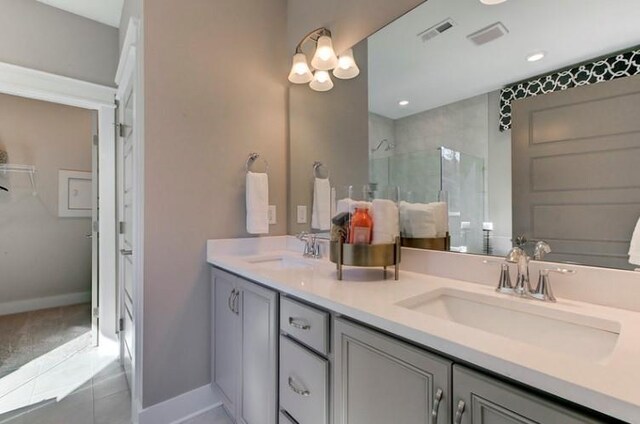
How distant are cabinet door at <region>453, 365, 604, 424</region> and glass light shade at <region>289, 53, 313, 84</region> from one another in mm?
1725

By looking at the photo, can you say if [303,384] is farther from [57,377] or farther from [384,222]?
[57,377]

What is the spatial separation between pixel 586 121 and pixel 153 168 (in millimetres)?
1786

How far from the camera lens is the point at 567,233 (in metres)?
0.96

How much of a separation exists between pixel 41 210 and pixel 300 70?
359cm

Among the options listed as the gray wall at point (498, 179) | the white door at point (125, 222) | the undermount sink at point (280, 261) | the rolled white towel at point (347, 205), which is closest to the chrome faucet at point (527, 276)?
the gray wall at point (498, 179)

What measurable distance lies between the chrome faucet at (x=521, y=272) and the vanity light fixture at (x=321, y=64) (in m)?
1.23

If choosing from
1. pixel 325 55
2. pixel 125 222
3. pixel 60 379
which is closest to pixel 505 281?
pixel 325 55

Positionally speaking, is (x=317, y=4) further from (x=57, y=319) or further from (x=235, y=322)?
(x=57, y=319)

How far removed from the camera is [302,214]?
79.5 inches

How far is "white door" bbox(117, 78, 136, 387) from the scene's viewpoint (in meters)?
1.91

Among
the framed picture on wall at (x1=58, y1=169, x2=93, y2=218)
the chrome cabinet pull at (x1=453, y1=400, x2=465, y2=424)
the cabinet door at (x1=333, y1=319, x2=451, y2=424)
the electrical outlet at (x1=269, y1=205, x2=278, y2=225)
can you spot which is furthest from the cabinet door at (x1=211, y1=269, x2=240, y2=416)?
the framed picture on wall at (x1=58, y1=169, x2=93, y2=218)

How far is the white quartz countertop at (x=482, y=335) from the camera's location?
1.59ft

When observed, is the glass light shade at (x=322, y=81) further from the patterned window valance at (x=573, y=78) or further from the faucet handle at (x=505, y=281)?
the faucet handle at (x=505, y=281)

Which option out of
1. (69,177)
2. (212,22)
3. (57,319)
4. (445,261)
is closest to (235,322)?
(445,261)
